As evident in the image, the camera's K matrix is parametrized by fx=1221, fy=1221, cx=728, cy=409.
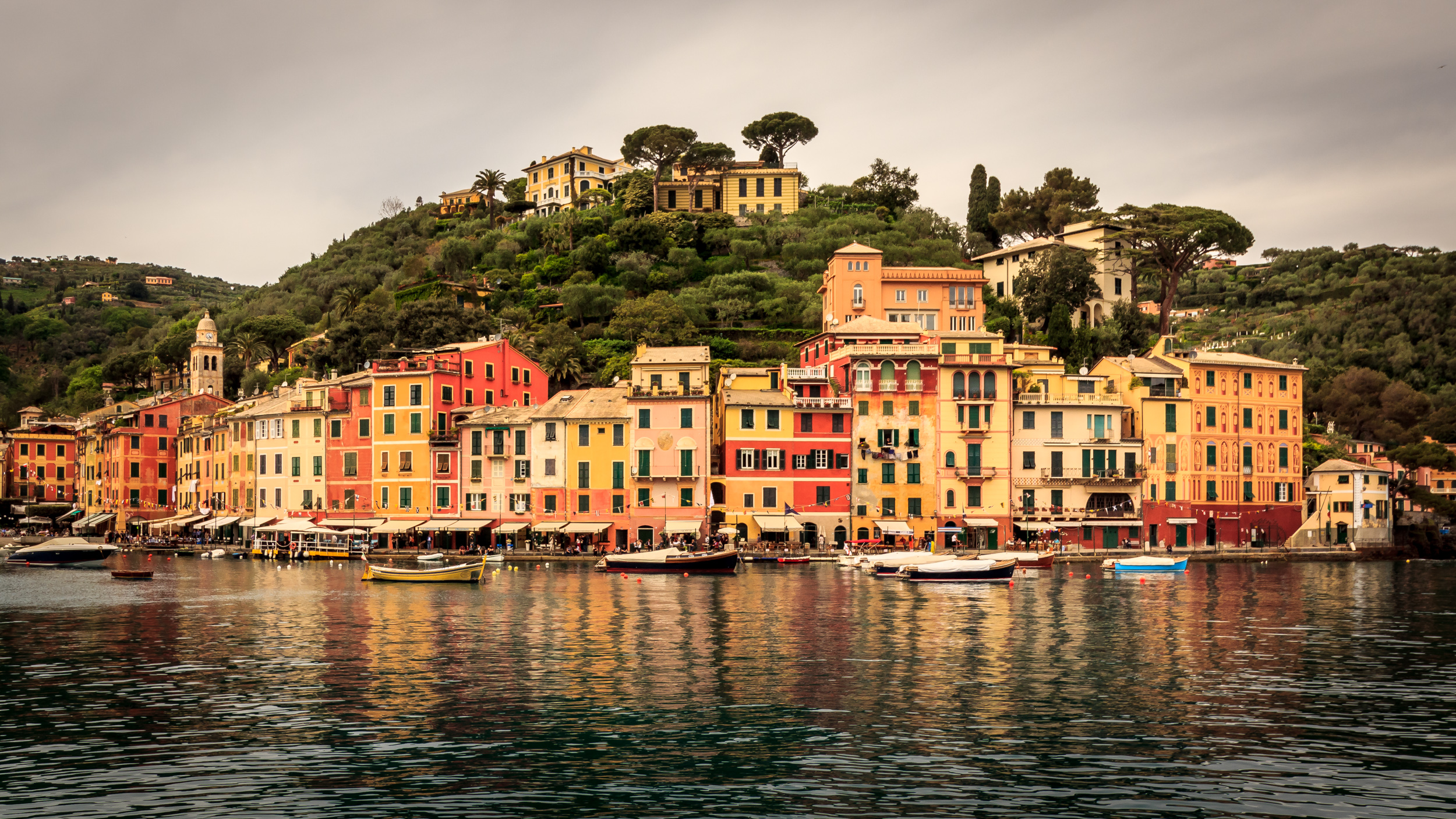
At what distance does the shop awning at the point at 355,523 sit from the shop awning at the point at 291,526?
1043 millimetres

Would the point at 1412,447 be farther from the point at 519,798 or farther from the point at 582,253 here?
the point at 519,798

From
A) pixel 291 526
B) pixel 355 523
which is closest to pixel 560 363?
pixel 355 523

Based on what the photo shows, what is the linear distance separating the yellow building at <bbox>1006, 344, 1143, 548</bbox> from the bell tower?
72959 mm

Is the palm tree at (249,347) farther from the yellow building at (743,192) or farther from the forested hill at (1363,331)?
the forested hill at (1363,331)

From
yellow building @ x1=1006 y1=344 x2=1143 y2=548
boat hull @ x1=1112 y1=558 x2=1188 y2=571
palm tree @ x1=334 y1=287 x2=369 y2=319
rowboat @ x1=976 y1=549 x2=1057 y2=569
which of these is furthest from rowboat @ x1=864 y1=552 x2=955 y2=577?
palm tree @ x1=334 y1=287 x2=369 y2=319

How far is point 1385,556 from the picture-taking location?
81.9 metres

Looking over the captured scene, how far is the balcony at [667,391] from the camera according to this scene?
7531 cm

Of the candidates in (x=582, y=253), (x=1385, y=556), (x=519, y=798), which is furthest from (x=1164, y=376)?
(x=519, y=798)

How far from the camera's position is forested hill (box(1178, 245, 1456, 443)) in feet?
327

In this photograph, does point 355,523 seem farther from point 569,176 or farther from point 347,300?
point 569,176

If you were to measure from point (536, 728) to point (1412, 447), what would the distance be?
8538 centimetres

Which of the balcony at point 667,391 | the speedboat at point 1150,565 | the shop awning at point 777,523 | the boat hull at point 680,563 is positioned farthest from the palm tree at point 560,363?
the speedboat at point 1150,565

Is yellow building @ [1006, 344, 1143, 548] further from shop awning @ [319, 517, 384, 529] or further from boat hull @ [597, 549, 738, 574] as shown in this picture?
shop awning @ [319, 517, 384, 529]

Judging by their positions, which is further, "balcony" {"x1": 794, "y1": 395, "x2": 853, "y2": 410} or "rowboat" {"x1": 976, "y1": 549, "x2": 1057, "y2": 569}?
"balcony" {"x1": 794, "y1": 395, "x2": 853, "y2": 410}
